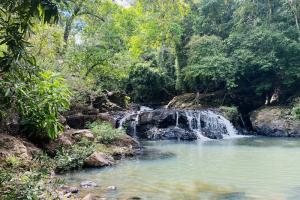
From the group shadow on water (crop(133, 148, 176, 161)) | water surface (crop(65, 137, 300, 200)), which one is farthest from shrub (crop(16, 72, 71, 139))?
shadow on water (crop(133, 148, 176, 161))

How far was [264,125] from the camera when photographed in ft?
74.9

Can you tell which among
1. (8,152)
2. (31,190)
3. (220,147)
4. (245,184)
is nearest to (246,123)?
(220,147)

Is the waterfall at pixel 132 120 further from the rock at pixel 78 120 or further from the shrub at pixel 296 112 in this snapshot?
the shrub at pixel 296 112

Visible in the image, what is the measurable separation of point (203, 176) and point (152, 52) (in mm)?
24727

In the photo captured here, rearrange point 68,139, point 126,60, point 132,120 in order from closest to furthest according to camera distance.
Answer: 1. point 68,139
2. point 126,60
3. point 132,120

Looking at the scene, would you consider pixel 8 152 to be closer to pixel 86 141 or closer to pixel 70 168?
pixel 70 168

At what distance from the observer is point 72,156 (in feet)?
35.3

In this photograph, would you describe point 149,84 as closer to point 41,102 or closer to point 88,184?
point 88,184

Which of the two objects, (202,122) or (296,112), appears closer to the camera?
(296,112)

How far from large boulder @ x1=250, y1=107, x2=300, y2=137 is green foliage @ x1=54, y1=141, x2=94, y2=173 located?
1400 cm

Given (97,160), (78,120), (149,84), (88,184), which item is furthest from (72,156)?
(149,84)

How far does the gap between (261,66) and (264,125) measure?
5.26 metres

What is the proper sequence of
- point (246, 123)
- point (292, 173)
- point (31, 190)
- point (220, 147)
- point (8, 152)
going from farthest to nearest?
point (246, 123) → point (220, 147) → point (292, 173) → point (8, 152) → point (31, 190)

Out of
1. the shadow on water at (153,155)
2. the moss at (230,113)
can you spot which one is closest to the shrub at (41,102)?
the shadow on water at (153,155)
